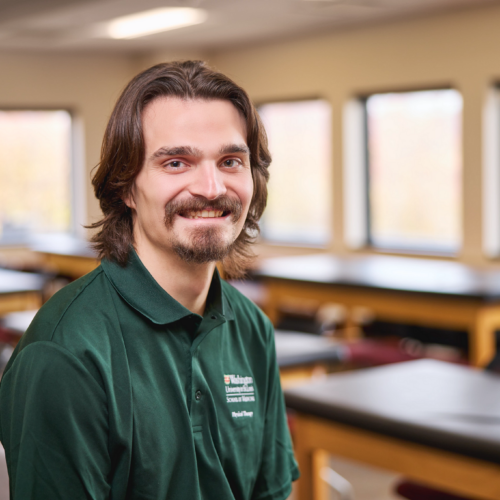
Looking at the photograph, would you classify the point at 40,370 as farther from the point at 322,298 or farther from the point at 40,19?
the point at 40,19

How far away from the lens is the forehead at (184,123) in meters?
1.18

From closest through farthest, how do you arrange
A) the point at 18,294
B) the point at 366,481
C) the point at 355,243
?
the point at 366,481 → the point at 18,294 → the point at 355,243

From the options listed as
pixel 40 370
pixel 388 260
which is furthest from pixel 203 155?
pixel 388 260

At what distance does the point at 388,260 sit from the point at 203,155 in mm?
4554

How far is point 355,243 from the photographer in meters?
7.62

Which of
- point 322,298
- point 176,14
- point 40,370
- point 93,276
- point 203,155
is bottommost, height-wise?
point 322,298

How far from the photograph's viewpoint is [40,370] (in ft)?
3.34

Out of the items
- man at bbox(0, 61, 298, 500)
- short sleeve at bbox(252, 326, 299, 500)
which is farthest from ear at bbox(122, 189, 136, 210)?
short sleeve at bbox(252, 326, 299, 500)

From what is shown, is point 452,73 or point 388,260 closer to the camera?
point 388,260

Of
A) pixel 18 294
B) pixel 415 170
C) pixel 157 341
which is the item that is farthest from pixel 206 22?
pixel 157 341

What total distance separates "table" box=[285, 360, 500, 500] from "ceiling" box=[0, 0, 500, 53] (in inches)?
176

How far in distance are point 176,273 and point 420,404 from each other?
3.07ft

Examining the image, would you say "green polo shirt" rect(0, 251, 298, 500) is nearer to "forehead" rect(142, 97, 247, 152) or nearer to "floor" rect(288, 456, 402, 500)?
"forehead" rect(142, 97, 247, 152)

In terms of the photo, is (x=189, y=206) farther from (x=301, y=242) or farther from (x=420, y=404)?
(x=301, y=242)
